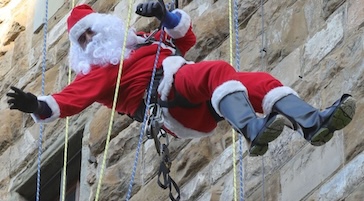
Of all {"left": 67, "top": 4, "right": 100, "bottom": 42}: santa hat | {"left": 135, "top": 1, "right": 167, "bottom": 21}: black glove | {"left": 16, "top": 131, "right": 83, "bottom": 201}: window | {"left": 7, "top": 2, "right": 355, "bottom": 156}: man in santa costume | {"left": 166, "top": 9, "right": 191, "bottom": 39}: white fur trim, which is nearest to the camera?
{"left": 7, "top": 2, "right": 355, "bottom": 156}: man in santa costume

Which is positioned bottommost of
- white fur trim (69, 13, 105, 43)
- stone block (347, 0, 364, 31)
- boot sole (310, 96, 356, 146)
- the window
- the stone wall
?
the window

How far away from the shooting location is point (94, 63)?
5406mm

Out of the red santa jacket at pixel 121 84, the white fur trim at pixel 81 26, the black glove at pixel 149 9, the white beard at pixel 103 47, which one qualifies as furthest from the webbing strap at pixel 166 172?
the white fur trim at pixel 81 26

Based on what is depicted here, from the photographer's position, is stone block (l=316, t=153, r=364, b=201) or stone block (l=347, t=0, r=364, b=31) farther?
stone block (l=347, t=0, r=364, b=31)

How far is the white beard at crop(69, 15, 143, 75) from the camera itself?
540 cm

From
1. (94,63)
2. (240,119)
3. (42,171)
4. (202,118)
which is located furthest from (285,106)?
(42,171)

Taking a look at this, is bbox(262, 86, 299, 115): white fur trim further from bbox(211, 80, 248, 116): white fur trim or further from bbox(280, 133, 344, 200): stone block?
bbox(280, 133, 344, 200): stone block

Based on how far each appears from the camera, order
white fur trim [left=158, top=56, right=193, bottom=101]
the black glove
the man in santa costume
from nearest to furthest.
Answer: the man in santa costume → the black glove → white fur trim [left=158, top=56, right=193, bottom=101]

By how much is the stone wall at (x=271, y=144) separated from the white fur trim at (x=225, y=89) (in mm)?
710

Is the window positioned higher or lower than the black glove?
lower

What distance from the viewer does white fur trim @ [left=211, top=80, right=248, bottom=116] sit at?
480cm

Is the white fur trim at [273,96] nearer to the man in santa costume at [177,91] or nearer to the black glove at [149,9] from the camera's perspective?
the man in santa costume at [177,91]

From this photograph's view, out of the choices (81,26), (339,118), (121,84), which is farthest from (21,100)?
(339,118)

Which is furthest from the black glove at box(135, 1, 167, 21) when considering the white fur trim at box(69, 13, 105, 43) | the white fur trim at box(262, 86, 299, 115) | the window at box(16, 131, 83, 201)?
the window at box(16, 131, 83, 201)
